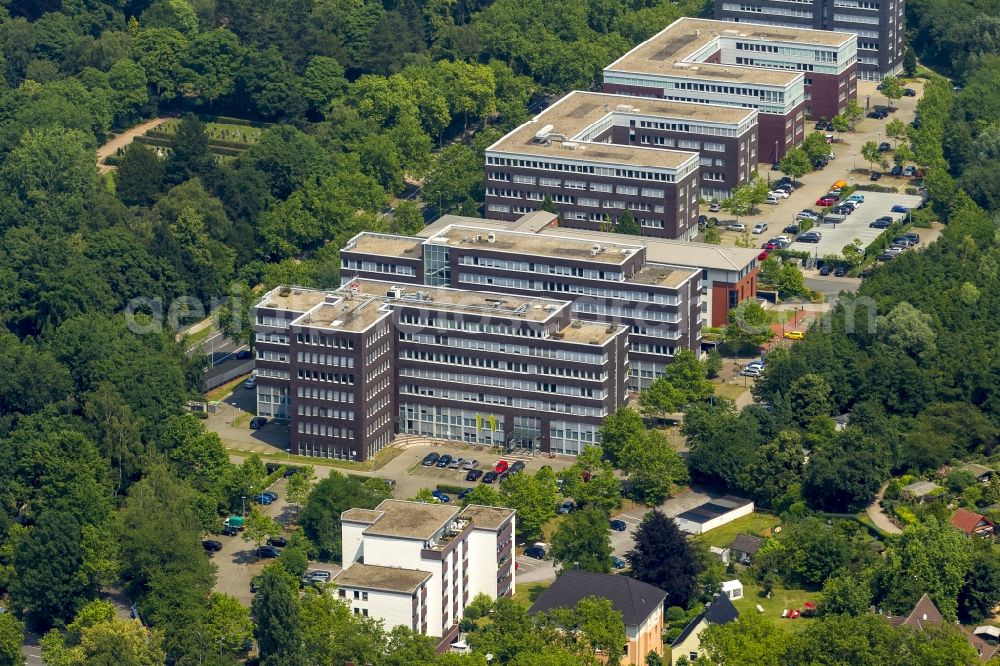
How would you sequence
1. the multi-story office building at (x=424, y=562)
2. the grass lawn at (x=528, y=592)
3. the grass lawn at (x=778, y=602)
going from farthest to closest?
the grass lawn at (x=528, y=592) < the grass lawn at (x=778, y=602) < the multi-story office building at (x=424, y=562)

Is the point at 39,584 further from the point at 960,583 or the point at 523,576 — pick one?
the point at 960,583

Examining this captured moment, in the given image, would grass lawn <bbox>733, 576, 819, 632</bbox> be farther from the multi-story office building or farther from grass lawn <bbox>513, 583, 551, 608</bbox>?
the multi-story office building

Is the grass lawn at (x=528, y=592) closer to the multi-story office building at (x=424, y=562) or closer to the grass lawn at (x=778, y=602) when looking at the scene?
the multi-story office building at (x=424, y=562)

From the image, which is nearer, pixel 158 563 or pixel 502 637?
pixel 502 637

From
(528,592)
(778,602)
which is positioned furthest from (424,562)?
(778,602)

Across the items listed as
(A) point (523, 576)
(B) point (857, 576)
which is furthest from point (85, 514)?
(B) point (857, 576)

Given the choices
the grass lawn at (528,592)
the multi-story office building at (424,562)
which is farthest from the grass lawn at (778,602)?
the multi-story office building at (424,562)
